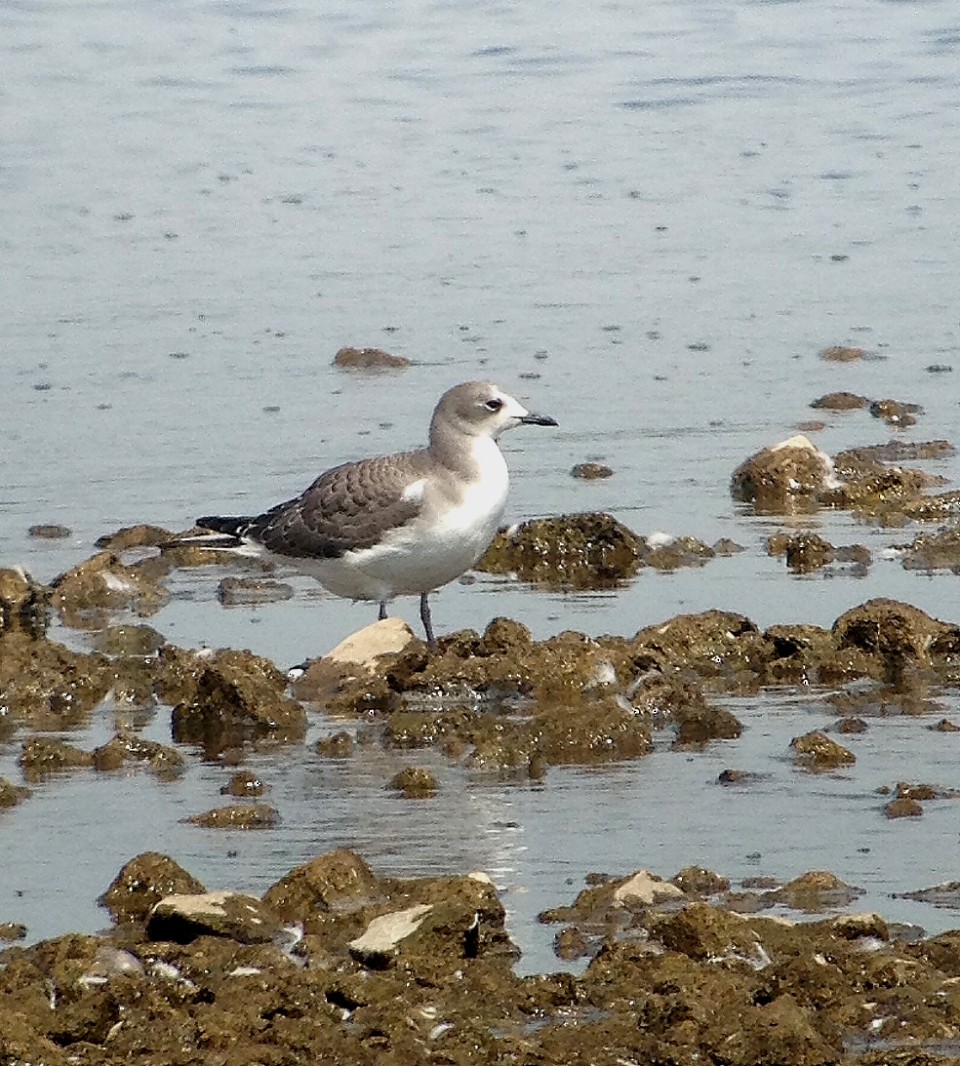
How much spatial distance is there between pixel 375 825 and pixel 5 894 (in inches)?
44.3

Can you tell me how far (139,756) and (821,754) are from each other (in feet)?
7.03

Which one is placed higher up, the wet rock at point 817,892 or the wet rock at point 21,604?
the wet rock at point 21,604

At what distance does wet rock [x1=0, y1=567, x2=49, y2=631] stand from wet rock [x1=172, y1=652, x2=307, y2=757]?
1.56 metres

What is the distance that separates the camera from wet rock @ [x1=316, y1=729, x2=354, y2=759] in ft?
27.5

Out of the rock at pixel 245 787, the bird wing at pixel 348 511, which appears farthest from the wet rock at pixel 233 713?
the bird wing at pixel 348 511

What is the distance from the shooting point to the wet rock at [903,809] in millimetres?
7281

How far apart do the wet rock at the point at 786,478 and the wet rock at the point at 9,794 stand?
4.80 metres

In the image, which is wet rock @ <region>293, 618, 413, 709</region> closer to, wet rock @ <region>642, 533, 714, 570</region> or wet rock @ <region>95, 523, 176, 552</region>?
wet rock @ <region>642, 533, 714, 570</region>

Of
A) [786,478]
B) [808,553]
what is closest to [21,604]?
[808,553]

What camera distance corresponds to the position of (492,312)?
15703 millimetres

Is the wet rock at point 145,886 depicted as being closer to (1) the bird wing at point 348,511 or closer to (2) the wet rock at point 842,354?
(1) the bird wing at point 348,511

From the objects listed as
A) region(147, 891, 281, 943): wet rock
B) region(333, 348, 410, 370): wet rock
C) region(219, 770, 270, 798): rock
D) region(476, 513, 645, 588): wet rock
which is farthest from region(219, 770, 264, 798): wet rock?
region(333, 348, 410, 370): wet rock

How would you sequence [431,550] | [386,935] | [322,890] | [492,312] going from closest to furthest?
[386,935] < [322,890] < [431,550] < [492,312]

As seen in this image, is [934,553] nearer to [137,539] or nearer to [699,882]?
[137,539]
